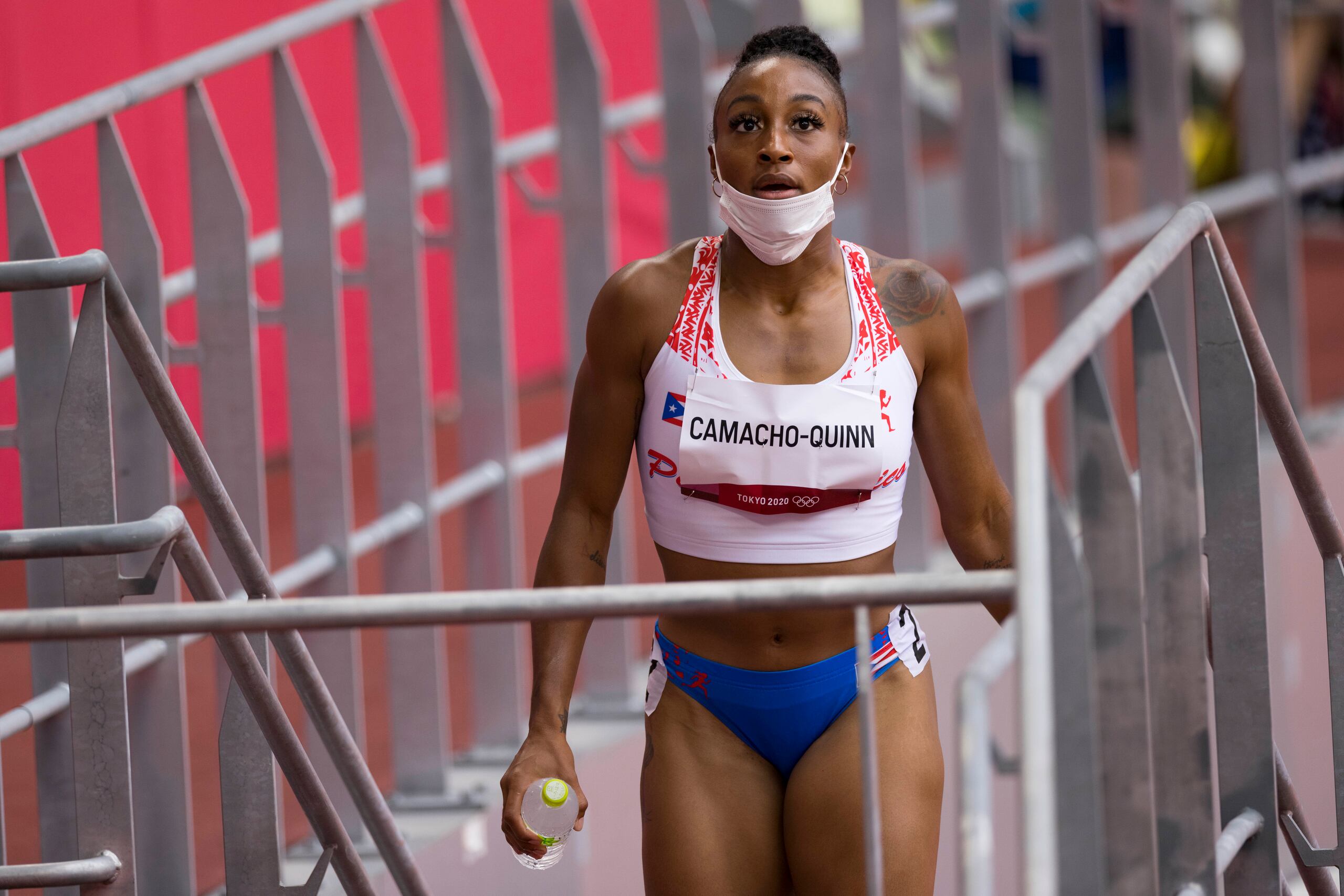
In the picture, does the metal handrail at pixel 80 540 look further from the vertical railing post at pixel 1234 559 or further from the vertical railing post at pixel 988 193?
the vertical railing post at pixel 988 193

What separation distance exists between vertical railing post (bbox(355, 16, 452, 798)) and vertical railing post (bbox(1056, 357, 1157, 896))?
2.51 m

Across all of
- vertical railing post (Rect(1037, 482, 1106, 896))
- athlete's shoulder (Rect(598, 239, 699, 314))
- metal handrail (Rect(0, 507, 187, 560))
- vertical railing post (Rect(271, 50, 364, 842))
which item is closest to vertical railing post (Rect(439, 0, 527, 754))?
vertical railing post (Rect(271, 50, 364, 842))

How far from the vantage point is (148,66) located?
19.9 ft

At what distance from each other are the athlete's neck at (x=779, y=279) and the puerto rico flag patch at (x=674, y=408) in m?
0.17

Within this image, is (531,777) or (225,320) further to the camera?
(225,320)

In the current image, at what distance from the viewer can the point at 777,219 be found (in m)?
2.38

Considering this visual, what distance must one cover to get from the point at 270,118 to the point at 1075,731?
568 cm

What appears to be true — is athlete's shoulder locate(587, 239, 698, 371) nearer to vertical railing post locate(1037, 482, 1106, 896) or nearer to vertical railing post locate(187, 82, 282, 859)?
vertical railing post locate(1037, 482, 1106, 896)

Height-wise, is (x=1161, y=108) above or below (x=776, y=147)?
above

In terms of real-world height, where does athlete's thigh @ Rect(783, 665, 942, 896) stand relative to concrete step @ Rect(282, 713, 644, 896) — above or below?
above

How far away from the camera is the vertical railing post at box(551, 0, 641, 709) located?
4641 mm

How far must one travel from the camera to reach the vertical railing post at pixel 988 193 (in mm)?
Answer: 5758

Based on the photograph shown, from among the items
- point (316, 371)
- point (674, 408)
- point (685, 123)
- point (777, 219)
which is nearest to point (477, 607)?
point (674, 408)

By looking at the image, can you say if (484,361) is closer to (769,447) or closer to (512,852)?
(512,852)
